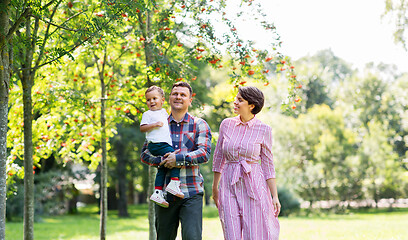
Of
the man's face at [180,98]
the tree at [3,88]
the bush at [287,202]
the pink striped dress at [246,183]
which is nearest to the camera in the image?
the man's face at [180,98]

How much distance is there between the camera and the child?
3.77 metres

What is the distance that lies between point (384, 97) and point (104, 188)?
30.8 m

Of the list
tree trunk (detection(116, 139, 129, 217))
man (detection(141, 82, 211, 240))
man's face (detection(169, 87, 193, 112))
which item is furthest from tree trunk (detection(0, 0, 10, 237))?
tree trunk (detection(116, 139, 129, 217))

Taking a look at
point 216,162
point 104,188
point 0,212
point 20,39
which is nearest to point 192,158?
point 216,162

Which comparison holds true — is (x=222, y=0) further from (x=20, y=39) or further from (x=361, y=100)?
(x=361, y=100)

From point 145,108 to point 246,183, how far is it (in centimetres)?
444

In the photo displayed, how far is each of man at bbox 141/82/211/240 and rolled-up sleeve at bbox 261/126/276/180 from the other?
0.67m

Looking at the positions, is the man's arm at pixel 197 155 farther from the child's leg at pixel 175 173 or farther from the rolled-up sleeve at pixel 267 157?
the rolled-up sleeve at pixel 267 157

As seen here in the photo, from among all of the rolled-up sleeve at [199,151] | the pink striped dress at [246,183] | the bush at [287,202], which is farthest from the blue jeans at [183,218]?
the bush at [287,202]

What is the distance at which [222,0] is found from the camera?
6.96 metres

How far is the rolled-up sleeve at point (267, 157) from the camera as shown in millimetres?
4379

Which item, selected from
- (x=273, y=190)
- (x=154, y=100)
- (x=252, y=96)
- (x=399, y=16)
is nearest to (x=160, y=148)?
(x=154, y=100)

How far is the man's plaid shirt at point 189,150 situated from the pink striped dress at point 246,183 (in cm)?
41

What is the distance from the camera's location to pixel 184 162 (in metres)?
3.75
